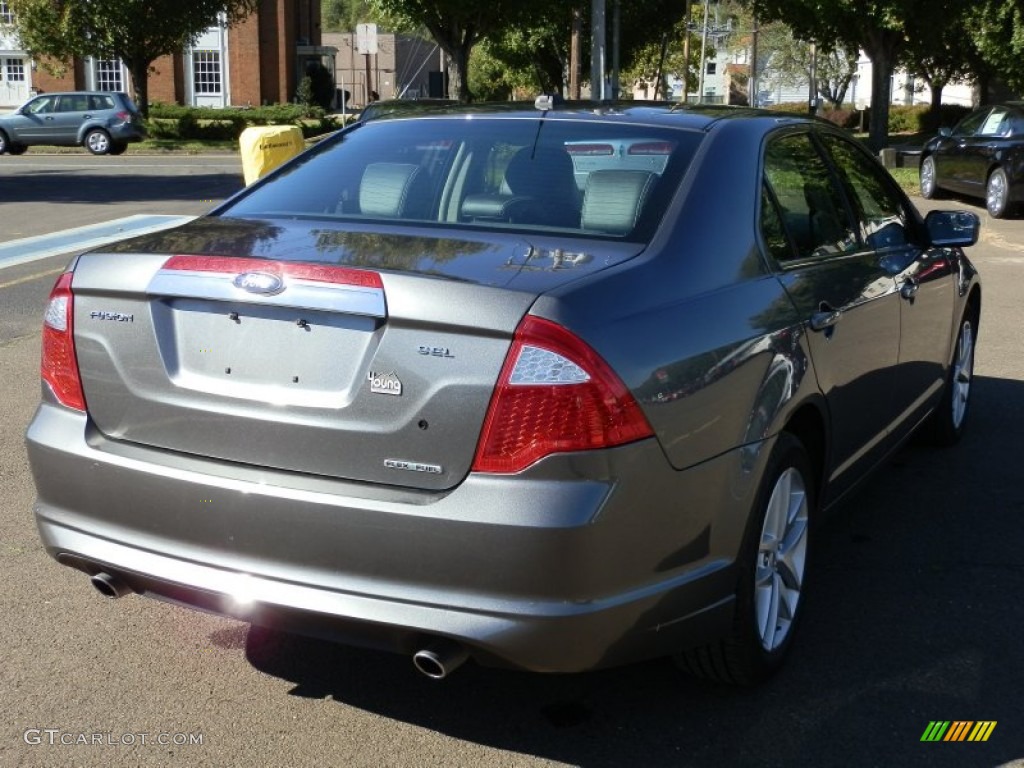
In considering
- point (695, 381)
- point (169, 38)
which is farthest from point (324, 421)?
point (169, 38)

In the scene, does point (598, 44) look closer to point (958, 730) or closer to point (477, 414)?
point (958, 730)

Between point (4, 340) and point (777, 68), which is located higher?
point (777, 68)

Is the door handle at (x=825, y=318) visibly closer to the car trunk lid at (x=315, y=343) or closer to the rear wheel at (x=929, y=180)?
the car trunk lid at (x=315, y=343)

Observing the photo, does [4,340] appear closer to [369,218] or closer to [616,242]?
[369,218]

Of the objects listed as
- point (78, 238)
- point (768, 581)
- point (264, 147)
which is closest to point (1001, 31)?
point (264, 147)

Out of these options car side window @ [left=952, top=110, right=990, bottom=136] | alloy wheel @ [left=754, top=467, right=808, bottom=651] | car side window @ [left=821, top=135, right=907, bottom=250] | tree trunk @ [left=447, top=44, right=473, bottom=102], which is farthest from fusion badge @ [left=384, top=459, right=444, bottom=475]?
tree trunk @ [left=447, top=44, right=473, bottom=102]

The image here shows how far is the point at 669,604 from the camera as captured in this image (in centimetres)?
325

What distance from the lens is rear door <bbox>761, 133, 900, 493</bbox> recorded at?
409 cm

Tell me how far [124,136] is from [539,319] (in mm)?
33196

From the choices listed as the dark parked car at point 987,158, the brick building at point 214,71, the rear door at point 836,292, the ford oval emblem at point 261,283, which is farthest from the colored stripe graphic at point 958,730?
the brick building at point 214,71

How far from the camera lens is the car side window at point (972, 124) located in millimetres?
18688

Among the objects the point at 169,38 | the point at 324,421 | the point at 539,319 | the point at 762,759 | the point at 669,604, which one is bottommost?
the point at 762,759

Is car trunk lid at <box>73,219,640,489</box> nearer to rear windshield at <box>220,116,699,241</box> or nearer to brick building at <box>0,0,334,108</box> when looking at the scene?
rear windshield at <box>220,116,699,241</box>

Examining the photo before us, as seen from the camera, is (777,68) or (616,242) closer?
(616,242)
